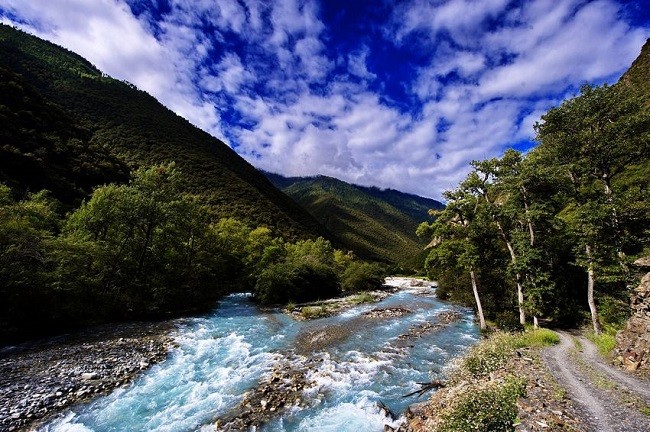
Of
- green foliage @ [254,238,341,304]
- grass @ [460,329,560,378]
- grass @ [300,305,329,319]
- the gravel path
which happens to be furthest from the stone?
green foliage @ [254,238,341,304]

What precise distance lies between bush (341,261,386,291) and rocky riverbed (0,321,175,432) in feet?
155

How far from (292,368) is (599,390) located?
13460 mm

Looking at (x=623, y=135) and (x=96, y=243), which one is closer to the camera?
(x=623, y=135)

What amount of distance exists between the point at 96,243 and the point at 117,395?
18667 millimetres

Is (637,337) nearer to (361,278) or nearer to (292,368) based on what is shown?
(292,368)

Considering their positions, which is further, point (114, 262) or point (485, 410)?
point (114, 262)

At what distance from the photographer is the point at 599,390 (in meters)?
11.1

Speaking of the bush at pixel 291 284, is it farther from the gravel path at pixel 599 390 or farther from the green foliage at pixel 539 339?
the gravel path at pixel 599 390

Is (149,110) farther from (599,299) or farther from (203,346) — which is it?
(599,299)

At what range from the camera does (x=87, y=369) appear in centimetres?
1544

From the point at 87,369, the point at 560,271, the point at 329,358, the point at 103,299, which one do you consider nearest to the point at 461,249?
the point at 560,271

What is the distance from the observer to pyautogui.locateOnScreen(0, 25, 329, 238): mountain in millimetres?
59812

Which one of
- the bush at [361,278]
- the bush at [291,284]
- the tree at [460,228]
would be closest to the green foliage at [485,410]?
the tree at [460,228]

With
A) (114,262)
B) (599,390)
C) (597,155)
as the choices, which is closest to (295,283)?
(114,262)
